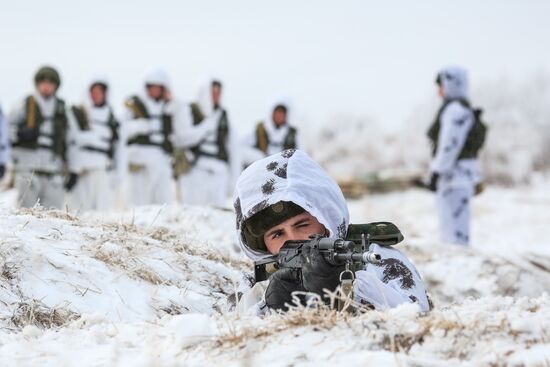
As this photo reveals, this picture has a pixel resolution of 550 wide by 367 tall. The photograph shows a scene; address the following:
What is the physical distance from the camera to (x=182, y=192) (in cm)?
1162

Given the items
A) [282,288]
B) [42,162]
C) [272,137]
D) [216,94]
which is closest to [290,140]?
[272,137]

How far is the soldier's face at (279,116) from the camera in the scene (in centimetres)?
1265

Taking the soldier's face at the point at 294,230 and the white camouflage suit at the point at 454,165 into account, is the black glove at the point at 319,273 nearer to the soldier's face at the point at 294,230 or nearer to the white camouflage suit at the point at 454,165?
the soldier's face at the point at 294,230

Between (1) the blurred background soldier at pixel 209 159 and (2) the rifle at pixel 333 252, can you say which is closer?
(2) the rifle at pixel 333 252

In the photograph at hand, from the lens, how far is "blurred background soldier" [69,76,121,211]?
10891 mm

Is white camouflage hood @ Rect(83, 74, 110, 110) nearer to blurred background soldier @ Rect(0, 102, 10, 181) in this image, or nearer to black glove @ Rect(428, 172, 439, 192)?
blurred background soldier @ Rect(0, 102, 10, 181)

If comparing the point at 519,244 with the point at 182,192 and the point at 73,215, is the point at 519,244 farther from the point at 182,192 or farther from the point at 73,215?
the point at 73,215

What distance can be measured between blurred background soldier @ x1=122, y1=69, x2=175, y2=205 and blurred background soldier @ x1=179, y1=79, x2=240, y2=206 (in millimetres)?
300

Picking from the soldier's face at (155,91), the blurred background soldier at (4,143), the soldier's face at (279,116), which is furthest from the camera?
the soldier's face at (279,116)

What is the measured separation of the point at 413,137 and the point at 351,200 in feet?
77.4

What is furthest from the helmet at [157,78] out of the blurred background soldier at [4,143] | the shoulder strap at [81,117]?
the blurred background soldier at [4,143]

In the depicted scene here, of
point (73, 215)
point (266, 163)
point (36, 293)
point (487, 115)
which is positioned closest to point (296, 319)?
point (266, 163)

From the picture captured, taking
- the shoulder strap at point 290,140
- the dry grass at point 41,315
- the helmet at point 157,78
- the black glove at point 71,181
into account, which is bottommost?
the black glove at point 71,181

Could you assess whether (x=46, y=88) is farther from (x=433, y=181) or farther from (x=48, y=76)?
(x=433, y=181)
